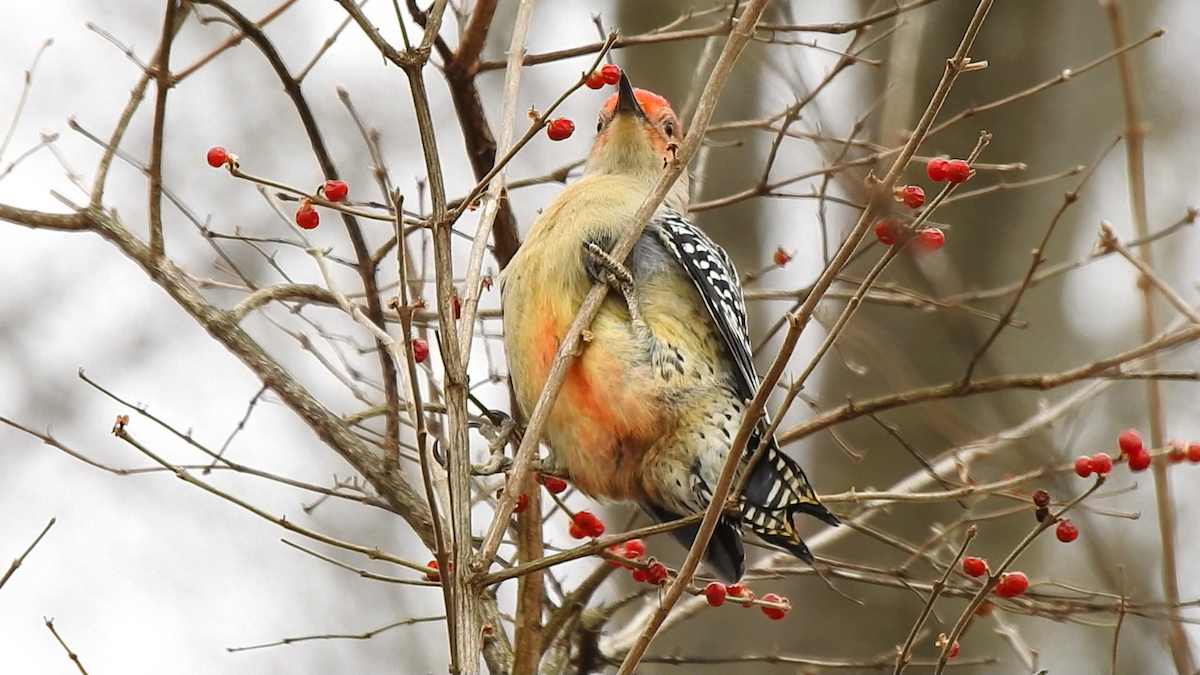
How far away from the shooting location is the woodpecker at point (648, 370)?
413 centimetres

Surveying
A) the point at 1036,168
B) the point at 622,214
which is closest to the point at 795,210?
the point at 1036,168

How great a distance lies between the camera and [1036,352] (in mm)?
8172

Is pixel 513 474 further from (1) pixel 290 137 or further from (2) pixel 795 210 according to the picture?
(1) pixel 290 137

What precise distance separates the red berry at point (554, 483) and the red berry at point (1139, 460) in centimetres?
188

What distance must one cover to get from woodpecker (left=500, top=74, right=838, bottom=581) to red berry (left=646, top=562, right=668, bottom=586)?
0.34 meters

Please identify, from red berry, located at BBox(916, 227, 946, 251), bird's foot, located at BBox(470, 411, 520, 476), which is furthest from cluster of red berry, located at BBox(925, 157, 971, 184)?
bird's foot, located at BBox(470, 411, 520, 476)

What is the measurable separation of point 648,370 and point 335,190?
4.20 ft

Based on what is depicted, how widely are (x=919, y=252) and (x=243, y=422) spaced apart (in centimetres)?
231

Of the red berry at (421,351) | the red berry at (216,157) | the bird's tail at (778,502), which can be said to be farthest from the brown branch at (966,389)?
the red berry at (216,157)

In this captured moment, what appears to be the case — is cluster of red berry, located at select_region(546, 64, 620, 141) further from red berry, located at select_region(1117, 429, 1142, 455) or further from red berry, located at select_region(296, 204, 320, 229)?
red berry, located at select_region(1117, 429, 1142, 455)

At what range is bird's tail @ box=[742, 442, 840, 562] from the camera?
397cm

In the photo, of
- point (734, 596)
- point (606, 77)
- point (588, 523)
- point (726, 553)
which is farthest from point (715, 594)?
point (606, 77)

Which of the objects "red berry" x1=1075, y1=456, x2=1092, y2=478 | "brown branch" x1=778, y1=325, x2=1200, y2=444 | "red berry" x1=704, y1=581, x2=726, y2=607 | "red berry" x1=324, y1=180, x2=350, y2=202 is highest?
"red berry" x1=324, y1=180, x2=350, y2=202

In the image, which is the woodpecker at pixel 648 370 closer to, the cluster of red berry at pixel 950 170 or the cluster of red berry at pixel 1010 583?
the cluster of red berry at pixel 1010 583
